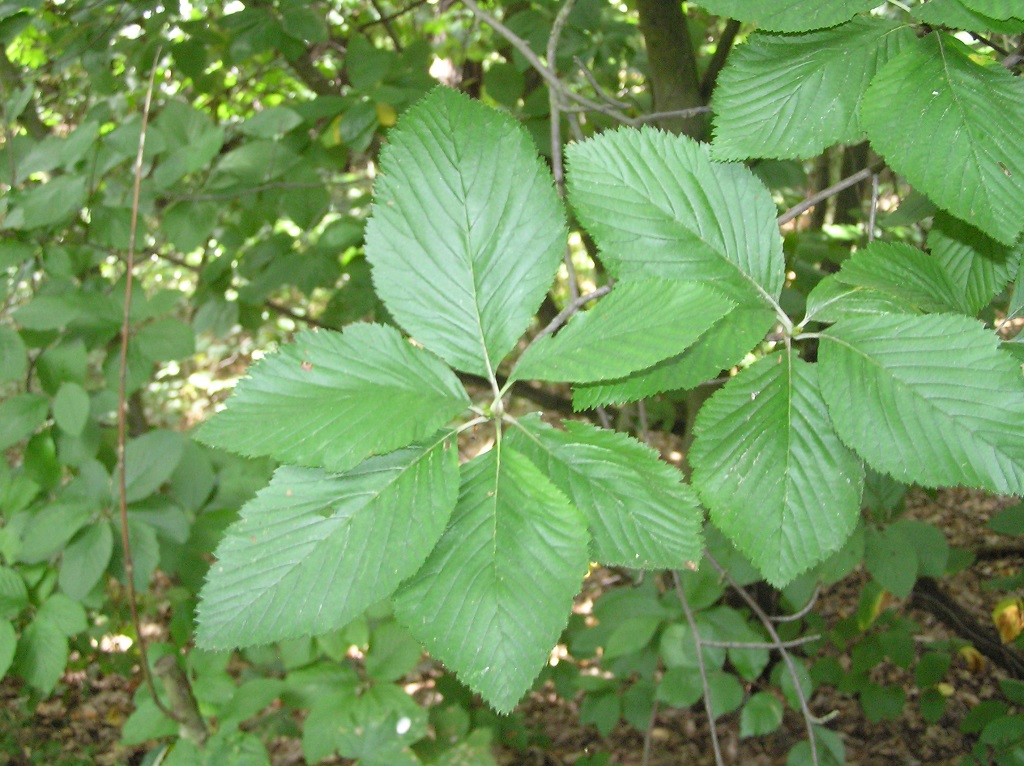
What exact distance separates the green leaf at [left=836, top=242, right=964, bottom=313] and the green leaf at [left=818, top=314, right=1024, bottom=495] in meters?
0.07

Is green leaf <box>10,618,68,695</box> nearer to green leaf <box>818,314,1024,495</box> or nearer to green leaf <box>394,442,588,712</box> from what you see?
green leaf <box>394,442,588,712</box>

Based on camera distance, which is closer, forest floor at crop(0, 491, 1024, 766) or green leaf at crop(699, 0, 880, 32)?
green leaf at crop(699, 0, 880, 32)

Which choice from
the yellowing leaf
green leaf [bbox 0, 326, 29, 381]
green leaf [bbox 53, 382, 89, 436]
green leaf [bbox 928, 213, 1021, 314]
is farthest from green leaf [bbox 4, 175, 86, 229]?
the yellowing leaf

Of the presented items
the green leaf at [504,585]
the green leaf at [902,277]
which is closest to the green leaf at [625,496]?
the green leaf at [504,585]

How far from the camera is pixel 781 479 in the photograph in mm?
722

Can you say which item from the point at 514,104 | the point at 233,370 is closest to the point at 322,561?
the point at 514,104

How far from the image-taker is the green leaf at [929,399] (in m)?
0.66

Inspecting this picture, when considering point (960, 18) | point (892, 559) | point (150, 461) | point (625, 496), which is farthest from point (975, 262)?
point (150, 461)

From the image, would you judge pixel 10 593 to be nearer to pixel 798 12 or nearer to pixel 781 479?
pixel 781 479

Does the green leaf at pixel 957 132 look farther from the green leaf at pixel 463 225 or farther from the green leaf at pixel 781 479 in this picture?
the green leaf at pixel 463 225

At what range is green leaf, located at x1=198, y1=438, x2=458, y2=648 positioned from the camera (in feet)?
2.14

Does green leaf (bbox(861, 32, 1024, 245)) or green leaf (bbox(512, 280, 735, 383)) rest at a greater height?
green leaf (bbox(861, 32, 1024, 245))

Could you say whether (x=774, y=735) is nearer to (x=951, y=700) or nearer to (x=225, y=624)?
(x=951, y=700)

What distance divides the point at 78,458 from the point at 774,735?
9.20 feet
